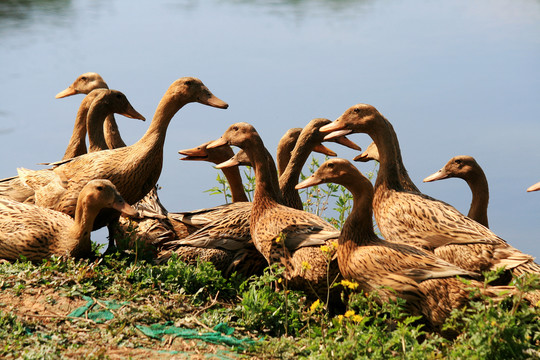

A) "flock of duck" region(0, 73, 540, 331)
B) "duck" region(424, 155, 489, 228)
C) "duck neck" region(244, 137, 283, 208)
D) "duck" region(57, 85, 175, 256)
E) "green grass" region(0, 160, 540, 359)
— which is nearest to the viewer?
"green grass" region(0, 160, 540, 359)

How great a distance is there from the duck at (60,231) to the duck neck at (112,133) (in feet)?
7.52

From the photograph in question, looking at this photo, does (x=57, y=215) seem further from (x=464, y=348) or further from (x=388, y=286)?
(x=464, y=348)

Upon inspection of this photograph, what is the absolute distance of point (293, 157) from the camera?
833 centimetres

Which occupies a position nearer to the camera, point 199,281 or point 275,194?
point 199,281

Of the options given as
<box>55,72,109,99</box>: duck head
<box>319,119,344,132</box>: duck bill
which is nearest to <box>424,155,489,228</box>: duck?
<box>319,119,344,132</box>: duck bill

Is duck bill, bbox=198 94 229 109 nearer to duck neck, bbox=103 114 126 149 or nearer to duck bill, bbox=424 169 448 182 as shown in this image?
duck neck, bbox=103 114 126 149

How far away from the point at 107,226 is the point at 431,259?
11.8ft

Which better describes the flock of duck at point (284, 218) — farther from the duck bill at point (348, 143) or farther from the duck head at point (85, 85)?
the duck head at point (85, 85)

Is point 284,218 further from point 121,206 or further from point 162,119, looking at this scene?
point 162,119

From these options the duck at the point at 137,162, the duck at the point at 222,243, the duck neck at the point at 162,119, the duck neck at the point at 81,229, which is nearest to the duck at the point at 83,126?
the duck at the point at 137,162

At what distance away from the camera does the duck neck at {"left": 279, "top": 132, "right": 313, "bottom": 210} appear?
827 cm

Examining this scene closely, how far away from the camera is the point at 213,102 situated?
26.4 ft

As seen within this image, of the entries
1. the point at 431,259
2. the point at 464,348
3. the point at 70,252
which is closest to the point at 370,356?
the point at 464,348

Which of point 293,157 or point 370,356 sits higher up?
point 293,157
